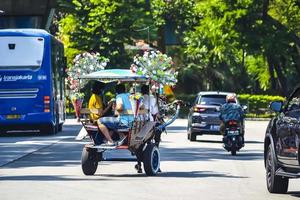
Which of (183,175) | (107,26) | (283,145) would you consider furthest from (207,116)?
(107,26)

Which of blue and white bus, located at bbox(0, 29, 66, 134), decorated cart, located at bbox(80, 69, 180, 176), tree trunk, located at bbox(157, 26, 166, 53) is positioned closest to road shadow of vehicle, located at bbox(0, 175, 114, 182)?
decorated cart, located at bbox(80, 69, 180, 176)

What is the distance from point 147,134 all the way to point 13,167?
4.00 metres

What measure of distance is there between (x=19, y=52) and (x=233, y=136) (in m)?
12.5

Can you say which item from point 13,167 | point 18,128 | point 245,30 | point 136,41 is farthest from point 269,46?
point 13,167

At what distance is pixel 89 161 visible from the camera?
64.5 feet

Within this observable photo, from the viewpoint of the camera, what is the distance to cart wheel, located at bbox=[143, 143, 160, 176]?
64.0ft

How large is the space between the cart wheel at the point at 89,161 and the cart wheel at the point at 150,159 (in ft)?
3.09

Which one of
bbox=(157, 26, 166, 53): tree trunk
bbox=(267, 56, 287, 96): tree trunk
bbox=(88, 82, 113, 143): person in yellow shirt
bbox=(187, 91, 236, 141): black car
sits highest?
bbox=(88, 82, 113, 143): person in yellow shirt

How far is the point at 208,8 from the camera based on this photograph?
219 feet

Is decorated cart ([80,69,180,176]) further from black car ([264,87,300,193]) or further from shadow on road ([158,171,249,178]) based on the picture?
black car ([264,87,300,193])

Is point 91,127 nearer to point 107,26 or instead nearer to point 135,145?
point 135,145

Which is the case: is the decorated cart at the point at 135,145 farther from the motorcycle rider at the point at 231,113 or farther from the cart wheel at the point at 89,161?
the motorcycle rider at the point at 231,113

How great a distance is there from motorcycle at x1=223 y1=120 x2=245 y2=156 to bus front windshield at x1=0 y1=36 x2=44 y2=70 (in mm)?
12072

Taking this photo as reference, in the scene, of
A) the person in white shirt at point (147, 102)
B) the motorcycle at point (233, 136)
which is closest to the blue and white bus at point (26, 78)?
the motorcycle at point (233, 136)
